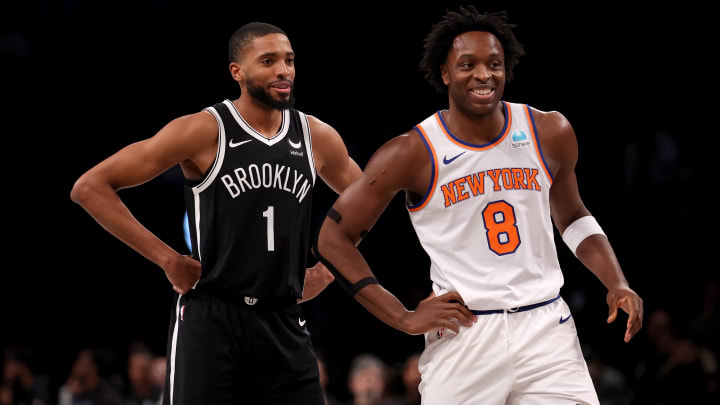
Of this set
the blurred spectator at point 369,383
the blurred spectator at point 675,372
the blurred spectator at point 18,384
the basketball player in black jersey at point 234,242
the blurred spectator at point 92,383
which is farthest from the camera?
the blurred spectator at point 18,384

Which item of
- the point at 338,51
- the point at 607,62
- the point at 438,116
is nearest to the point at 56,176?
the point at 338,51

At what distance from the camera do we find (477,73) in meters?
3.37

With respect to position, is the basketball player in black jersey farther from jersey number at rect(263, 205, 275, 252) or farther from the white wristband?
the white wristband

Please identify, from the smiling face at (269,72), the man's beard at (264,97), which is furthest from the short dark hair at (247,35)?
the man's beard at (264,97)

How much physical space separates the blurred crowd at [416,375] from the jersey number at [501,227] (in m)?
3.22

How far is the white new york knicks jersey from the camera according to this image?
325 cm

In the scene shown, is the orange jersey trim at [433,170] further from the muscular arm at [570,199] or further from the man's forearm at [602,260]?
the man's forearm at [602,260]

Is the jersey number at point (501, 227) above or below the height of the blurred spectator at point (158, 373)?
above

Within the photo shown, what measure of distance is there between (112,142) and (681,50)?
216 inches

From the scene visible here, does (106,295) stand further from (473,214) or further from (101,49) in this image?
(473,214)

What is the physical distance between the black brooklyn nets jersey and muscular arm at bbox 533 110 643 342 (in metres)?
0.99

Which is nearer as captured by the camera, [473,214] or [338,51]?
[473,214]

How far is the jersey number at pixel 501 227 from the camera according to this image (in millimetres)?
3262

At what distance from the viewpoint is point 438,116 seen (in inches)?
138
